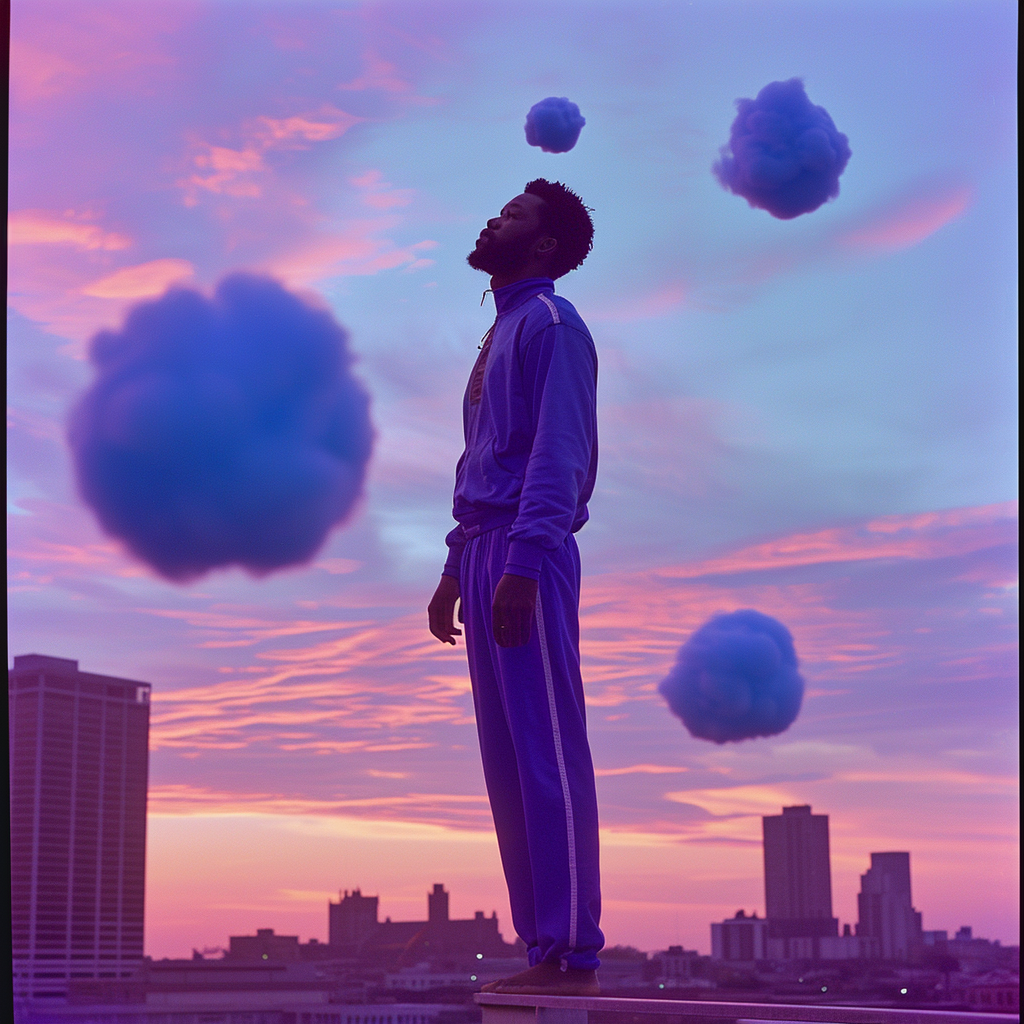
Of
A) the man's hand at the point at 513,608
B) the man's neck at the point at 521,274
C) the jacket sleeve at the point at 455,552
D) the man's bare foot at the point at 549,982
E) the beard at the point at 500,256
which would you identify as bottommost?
the man's bare foot at the point at 549,982

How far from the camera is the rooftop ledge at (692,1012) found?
1.49 m

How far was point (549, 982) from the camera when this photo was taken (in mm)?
2260

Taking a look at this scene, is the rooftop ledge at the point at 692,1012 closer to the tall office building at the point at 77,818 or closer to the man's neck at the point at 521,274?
the man's neck at the point at 521,274

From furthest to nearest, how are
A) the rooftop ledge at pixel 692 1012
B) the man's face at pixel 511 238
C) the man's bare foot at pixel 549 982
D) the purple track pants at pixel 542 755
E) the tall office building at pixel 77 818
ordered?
1. the tall office building at pixel 77 818
2. the man's face at pixel 511 238
3. the purple track pants at pixel 542 755
4. the man's bare foot at pixel 549 982
5. the rooftop ledge at pixel 692 1012

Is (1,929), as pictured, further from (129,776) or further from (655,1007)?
(129,776)

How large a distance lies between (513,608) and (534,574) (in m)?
0.08

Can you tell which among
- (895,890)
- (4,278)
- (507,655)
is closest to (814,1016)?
(507,655)

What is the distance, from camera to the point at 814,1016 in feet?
5.56

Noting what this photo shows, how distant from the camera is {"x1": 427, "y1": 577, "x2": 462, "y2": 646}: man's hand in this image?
2.80 meters

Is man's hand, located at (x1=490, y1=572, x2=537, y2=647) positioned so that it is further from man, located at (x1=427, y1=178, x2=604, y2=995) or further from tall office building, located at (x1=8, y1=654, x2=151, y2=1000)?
tall office building, located at (x1=8, y1=654, x2=151, y2=1000)

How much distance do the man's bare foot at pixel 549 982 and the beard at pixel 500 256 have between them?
156cm

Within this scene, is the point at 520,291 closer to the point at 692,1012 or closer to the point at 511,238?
the point at 511,238

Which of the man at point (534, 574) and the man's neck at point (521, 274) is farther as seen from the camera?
the man's neck at point (521, 274)

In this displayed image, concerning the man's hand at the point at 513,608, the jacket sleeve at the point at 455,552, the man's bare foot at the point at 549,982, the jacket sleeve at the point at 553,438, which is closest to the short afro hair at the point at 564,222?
the jacket sleeve at the point at 553,438
